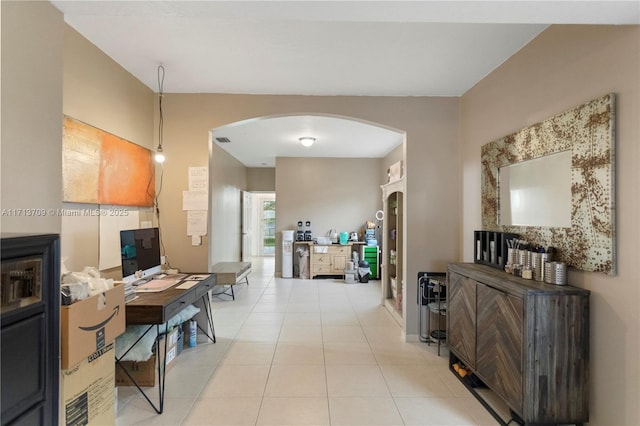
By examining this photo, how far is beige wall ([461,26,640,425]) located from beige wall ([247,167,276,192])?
7314 mm

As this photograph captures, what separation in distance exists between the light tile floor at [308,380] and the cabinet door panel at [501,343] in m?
0.29

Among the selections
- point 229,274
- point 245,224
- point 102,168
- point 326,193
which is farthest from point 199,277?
point 245,224

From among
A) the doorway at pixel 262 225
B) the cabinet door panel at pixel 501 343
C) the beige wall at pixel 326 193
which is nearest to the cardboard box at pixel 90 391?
the cabinet door panel at pixel 501 343

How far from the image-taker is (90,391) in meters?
1.71

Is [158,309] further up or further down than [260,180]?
further down

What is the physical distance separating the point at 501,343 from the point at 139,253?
302cm

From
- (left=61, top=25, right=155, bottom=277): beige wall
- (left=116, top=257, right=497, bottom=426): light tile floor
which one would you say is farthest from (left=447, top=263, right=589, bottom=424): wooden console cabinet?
(left=61, top=25, right=155, bottom=277): beige wall

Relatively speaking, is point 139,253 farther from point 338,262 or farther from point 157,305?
point 338,262

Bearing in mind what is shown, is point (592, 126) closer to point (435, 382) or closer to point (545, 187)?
point (545, 187)

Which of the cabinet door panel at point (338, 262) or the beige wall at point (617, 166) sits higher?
the beige wall at point (617, 166)

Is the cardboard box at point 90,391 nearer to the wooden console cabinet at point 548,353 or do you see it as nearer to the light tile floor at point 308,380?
the light tile floor at point 308,380

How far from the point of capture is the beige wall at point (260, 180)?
895cm

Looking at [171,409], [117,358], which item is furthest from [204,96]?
[171,409]

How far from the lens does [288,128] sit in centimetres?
501
